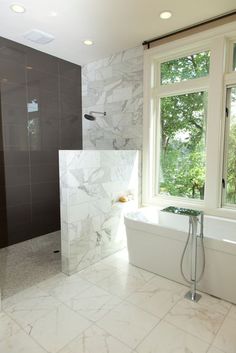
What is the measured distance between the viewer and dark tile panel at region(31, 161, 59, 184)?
3.67 meters

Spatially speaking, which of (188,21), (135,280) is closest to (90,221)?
(135,280)

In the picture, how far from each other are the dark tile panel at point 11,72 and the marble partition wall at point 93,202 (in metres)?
1.61

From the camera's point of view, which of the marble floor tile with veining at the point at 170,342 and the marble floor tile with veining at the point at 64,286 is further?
the marble floor tile with veining at the point at 64,286

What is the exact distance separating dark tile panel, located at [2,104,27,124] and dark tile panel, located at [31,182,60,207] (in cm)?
99

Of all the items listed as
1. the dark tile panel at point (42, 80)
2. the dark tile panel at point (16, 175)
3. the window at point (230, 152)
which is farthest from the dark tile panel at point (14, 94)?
the window at point (230, 152)

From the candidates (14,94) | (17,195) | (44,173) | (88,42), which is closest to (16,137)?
(14,94)

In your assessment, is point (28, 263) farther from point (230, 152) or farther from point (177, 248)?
point (230, 152)

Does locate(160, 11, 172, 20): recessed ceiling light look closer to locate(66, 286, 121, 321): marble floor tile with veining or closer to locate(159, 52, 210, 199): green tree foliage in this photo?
locate(159, 52, 210, 199): green tree foliage

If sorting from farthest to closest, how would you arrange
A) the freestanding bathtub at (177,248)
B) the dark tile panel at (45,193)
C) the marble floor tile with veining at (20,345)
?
the dark tile panel at (45,193) → the freestanding bathtub at (177,248) → the marble floor tile with veining at (20,345)

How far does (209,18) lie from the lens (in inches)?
108

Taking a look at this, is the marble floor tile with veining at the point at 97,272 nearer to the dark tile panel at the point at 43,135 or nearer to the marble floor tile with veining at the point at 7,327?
the marble floor tile with veining at the point at 7,327

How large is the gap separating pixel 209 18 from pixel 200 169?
1807 mm

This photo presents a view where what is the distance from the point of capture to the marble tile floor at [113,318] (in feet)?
5.70

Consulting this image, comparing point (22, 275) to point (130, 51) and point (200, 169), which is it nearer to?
point (200, 169)
